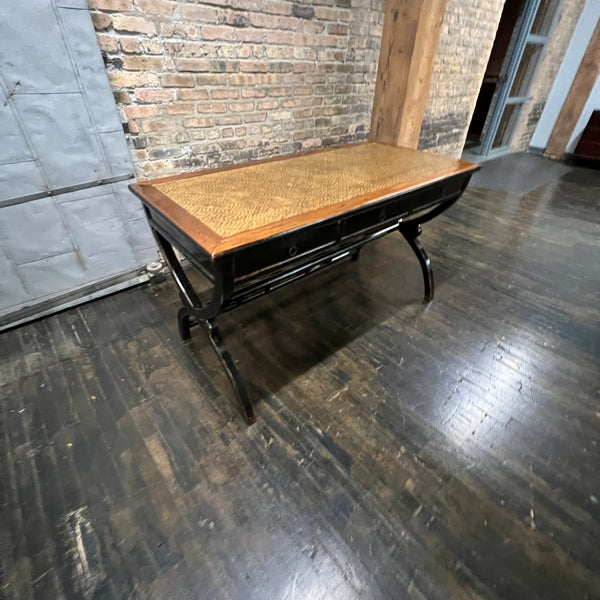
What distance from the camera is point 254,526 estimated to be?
104 cm

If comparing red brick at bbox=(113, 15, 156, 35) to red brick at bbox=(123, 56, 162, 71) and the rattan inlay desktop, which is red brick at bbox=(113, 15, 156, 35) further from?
the rattan inlay desktop

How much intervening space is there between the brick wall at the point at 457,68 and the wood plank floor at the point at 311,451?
7.79ft

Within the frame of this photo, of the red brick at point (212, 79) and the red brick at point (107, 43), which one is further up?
the red brick at point (107, 43)

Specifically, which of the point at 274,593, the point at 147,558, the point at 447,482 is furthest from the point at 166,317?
the point at 447,482

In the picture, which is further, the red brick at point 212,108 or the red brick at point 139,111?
the red brick at point 212,108

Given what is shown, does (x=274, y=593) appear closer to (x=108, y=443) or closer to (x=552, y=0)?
(x=108, y=443)

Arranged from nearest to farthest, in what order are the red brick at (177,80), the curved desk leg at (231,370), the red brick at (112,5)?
1. the curved desk leg at (231,370)
2. the red brick at (112,5)
3. the red brick at (177,80)

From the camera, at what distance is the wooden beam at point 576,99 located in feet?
13.8

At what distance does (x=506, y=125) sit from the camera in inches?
194

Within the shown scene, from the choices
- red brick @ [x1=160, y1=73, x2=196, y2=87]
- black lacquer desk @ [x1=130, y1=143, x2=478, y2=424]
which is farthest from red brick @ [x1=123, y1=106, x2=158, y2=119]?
black lacquer desk @ [x1=130, y1=143, x2=478, y2=424]

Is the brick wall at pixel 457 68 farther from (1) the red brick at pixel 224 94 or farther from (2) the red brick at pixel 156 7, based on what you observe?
(2) the red brick at pixel 156 7

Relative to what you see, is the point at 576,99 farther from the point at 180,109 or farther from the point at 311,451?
the point at 311,451

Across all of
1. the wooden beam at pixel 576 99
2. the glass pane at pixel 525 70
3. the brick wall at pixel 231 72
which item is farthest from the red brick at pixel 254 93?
the wooden beam at pixel 576 99

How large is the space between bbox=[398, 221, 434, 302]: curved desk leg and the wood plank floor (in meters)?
0.11
